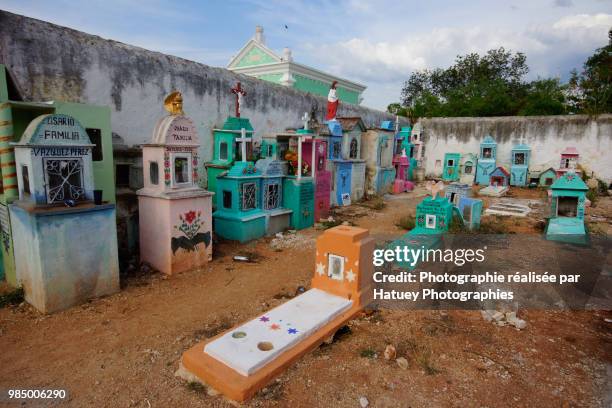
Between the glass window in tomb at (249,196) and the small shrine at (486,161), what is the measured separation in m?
13.3

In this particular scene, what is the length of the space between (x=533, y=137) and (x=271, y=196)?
14.7 m

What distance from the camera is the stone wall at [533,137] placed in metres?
15.6

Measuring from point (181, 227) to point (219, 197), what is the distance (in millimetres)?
2015

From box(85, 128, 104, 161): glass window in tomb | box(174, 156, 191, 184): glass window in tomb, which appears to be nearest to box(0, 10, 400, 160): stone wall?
box(85, 128, 104, 161): glass window in tomb

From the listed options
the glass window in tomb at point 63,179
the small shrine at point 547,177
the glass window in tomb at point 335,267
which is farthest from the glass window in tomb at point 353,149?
the small shrine at point 547,177

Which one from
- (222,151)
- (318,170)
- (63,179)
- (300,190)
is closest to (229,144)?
(222,151)

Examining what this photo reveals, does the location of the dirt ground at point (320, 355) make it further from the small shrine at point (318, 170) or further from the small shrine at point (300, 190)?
the small shrine at point (318, 170)

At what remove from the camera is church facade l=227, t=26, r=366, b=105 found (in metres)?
15.8

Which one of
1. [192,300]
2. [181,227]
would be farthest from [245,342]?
[181,227]

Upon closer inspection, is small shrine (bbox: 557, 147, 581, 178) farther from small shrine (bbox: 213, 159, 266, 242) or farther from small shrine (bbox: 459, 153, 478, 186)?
small shrine (bbox: 213, 159, 266, 242)

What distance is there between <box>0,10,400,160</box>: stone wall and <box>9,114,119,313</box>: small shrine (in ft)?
5.96

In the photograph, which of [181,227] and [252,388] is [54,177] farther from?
[252,388]

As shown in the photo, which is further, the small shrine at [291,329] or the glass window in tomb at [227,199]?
the glass window in tomb at [227,199]

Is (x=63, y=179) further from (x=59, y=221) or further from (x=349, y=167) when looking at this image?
(x=349, y=167)
